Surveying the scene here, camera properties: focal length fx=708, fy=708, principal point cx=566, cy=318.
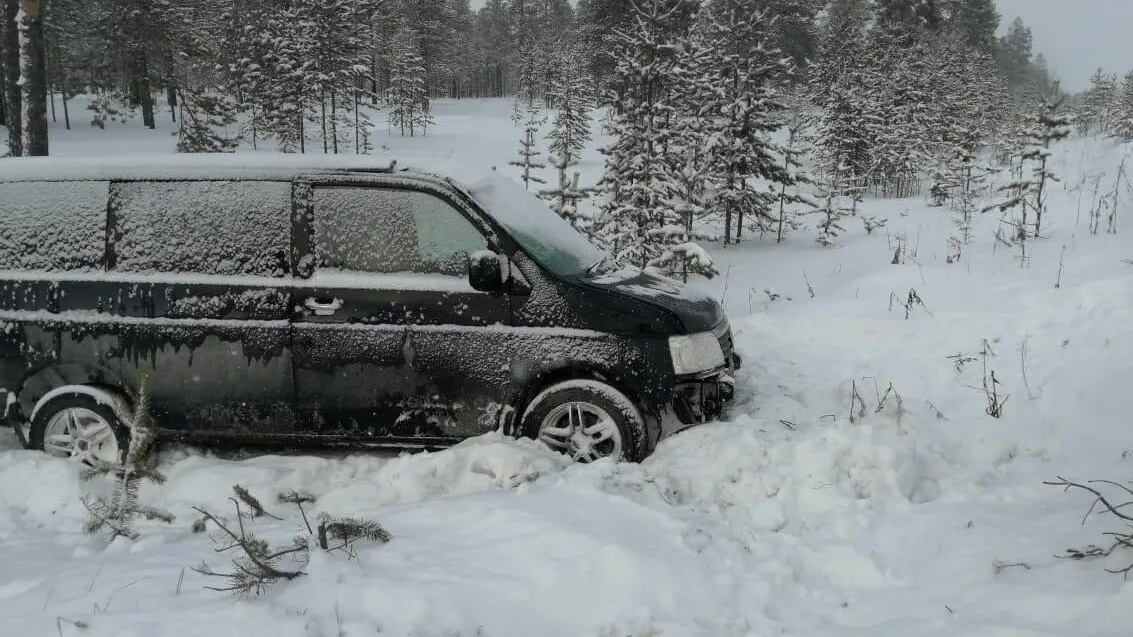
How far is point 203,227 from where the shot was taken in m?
4.66

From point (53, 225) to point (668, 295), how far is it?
164 inches

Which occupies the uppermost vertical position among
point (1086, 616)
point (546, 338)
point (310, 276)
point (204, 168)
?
point (204, 168)

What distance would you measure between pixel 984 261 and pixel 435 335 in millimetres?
9299

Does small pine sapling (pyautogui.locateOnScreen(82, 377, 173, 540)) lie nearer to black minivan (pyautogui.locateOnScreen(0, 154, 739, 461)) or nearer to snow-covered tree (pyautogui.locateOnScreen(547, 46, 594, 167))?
black minivan (pyautogui.locateOnScreen(0, 154, 739, 461))

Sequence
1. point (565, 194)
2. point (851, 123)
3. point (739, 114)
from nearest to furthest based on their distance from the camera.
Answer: point (565, 194) < point (739, 114) < point (851, 123)

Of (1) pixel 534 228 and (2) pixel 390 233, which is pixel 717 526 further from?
(2) pixel 390 233

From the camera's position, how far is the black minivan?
4.60 metres

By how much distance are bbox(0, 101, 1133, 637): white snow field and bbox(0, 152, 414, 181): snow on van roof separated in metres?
1.87

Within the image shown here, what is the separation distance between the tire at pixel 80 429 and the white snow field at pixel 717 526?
7.8 inches

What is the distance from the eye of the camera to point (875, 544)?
137 inches

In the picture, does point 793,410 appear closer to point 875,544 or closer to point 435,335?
point 875,544

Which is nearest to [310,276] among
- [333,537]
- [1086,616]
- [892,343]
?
[333,537]

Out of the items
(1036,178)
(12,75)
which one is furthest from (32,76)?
(1036,178)

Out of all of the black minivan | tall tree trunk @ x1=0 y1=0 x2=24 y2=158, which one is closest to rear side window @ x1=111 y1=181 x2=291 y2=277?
the black minivan
